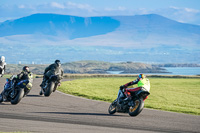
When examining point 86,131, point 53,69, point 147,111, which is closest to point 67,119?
point 86,131

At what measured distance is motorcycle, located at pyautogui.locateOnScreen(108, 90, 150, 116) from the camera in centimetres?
1531

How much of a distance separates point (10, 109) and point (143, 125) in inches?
226

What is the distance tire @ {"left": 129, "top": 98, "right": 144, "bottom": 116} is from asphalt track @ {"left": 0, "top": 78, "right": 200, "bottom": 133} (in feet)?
0.65

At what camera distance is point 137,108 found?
15320 mm

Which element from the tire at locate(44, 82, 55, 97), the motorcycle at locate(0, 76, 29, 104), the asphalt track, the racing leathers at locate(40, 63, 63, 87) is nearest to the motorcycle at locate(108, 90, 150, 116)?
the asphalt track

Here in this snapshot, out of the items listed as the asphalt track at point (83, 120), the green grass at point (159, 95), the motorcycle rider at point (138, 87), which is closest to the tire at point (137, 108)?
the asphalt track at point (83, 120)

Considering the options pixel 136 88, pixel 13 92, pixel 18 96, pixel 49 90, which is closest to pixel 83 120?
pixel 136 88

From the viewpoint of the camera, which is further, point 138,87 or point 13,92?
point 13,92

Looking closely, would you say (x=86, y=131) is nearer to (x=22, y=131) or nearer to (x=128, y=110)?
(x=22, y=131)

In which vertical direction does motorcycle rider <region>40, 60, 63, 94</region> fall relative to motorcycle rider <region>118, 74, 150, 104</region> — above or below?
above

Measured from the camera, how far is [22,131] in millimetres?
11938

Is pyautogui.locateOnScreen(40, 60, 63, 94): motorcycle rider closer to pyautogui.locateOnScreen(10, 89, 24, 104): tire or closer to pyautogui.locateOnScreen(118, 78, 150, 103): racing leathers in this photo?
pyautogui.locateOnScreen(10, 89, 24, 104): tire

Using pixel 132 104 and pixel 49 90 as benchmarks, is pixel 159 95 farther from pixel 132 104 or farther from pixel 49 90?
pixel 132 104

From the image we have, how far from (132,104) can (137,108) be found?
44 centimetres
